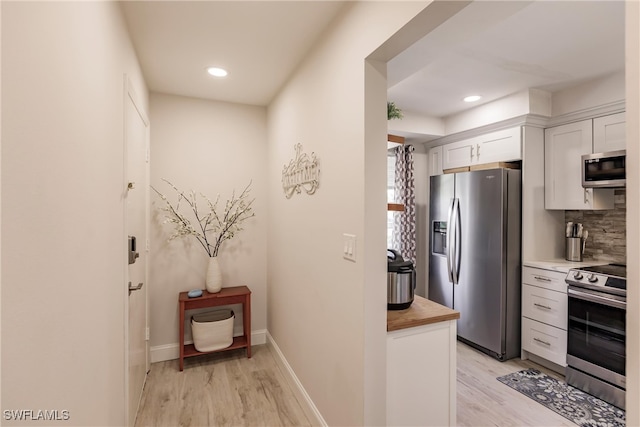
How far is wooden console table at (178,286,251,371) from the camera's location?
9.25ft

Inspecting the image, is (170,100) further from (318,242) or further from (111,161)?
(318,242)

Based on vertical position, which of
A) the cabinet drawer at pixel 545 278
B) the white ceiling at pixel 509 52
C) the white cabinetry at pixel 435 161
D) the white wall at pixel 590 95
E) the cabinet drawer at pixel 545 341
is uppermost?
the white ceiling at pixel 509 52

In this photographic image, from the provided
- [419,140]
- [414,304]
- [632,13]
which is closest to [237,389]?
[414,304]

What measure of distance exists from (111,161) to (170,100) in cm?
178

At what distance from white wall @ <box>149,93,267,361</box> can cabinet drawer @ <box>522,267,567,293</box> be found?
257cm

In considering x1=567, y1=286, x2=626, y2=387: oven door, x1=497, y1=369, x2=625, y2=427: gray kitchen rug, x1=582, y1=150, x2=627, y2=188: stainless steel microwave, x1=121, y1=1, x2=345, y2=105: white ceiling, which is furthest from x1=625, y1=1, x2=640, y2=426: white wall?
x1=582, y1=150, x2=627, y2=188: stainless steel microwave

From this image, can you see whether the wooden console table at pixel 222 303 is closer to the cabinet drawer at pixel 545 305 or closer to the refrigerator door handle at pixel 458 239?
the refrigerator door handle at pixel 458 239

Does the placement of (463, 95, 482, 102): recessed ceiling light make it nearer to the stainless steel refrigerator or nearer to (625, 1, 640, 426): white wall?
the stainless steel refrigerator

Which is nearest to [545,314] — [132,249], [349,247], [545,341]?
[545,341]

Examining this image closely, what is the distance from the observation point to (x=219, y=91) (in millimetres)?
2904

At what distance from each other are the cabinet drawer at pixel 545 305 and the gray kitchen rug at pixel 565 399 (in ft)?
1.56

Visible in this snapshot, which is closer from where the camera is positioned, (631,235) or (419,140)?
(631,235)

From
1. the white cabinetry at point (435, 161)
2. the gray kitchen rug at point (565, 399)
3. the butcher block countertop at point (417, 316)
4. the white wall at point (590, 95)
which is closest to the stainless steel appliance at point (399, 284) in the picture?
the butcher block countertop at point (417, 316)

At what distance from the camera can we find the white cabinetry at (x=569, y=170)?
9.43 feet
